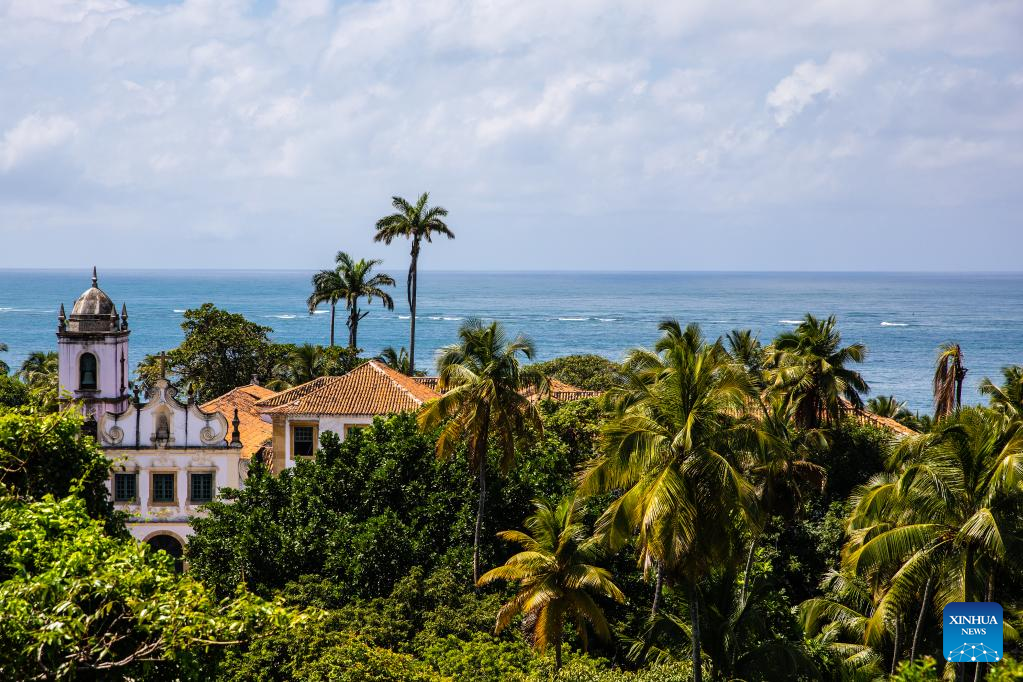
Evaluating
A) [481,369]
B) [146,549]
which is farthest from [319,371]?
[146,549]

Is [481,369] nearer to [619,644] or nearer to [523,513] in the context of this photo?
[523,513]

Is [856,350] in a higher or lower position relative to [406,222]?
lower

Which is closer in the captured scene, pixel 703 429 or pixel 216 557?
pixel 703 429

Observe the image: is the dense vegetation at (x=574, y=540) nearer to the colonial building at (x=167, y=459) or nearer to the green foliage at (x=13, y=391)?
the colonial building at (x=167, y=459)

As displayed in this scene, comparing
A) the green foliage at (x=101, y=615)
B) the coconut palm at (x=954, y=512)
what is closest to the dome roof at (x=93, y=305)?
the green foliage at (x=101, y=615)

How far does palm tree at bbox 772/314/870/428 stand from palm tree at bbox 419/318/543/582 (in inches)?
359

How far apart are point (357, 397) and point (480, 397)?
13.5 meters

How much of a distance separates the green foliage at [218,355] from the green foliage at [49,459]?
4644 cm

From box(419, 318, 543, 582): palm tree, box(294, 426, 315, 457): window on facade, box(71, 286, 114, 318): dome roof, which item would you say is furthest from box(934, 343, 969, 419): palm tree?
box(71, 286, 114, 318): dome roof

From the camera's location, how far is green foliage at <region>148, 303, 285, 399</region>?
63.8m

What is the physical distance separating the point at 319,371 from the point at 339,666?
44932mm

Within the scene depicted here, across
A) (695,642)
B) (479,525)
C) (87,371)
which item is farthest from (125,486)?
(695,642)

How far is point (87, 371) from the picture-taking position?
42500 mm

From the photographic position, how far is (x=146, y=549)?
13.9 m
